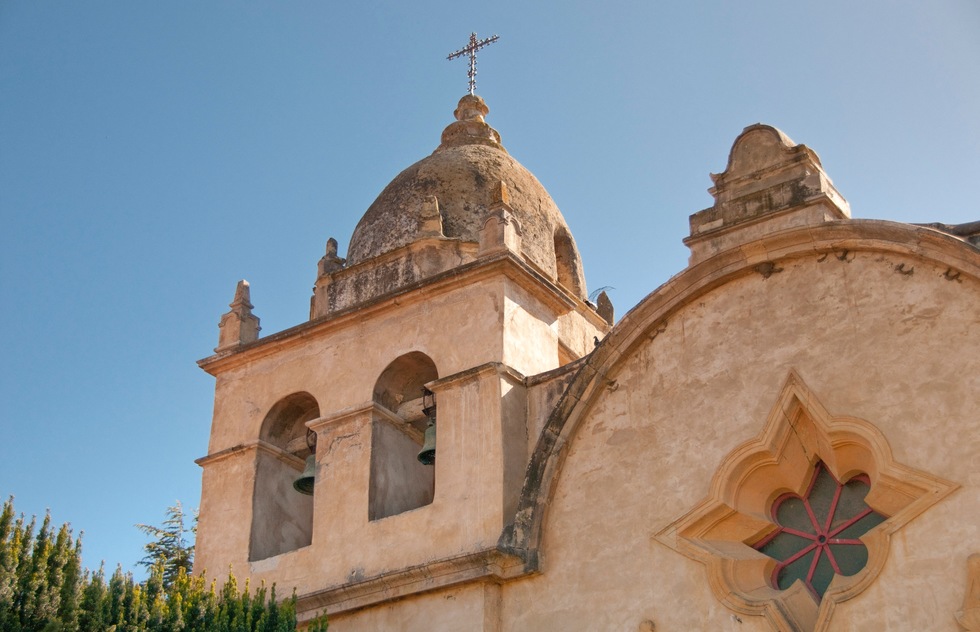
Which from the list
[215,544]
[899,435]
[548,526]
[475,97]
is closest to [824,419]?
[899,435]

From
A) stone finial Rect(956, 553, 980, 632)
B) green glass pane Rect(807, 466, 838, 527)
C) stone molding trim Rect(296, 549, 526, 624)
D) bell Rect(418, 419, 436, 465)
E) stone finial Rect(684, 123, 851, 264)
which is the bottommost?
stone finial Rect(956, 553, 980, 632)

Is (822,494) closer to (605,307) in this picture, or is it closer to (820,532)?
(820,532)

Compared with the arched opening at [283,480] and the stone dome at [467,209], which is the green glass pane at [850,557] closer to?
the stone dome at [467,209]

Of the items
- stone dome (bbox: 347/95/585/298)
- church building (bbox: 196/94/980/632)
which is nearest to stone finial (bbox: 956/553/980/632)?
church building (bbox: 196/94/980/632)

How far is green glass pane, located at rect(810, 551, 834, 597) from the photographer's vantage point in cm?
1166

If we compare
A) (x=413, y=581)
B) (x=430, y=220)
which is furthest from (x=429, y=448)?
(x=430, y=220)

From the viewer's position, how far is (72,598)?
11258mm

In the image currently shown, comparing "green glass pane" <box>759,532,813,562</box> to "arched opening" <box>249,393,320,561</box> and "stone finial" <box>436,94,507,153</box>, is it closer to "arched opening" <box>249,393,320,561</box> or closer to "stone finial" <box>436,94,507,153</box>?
"arched opening" <box>249,393,320,561</box>

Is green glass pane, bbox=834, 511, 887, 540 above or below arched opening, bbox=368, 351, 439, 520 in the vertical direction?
below

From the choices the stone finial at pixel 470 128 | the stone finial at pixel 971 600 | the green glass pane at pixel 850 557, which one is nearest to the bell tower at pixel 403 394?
the stone finial at pixel 470 128

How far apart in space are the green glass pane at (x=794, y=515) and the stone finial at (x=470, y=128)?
6.99 metres

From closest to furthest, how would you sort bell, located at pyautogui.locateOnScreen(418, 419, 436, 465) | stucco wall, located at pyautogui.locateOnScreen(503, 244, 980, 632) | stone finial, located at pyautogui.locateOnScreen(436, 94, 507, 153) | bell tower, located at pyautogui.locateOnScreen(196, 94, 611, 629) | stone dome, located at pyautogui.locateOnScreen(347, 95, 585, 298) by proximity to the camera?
1. stucco wall, located at pyautogui.locateOnScreen(503, 244, 980, 632)
2. bell tower, located at pyautogui.locateOnScreen(196, 94, 611, 629)
3. bell, located at pyautogui.locateOnScreen(418, 419, 436, 465)
4. stone dome, located at pyautogui.locateOnScreen(347, 95, 585, 298)
5. stone finial, located at pyautogui.locateOnScreen(436, 94, 507, 153)

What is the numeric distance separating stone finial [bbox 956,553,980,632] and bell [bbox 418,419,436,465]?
554cm

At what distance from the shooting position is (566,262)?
1692cm
